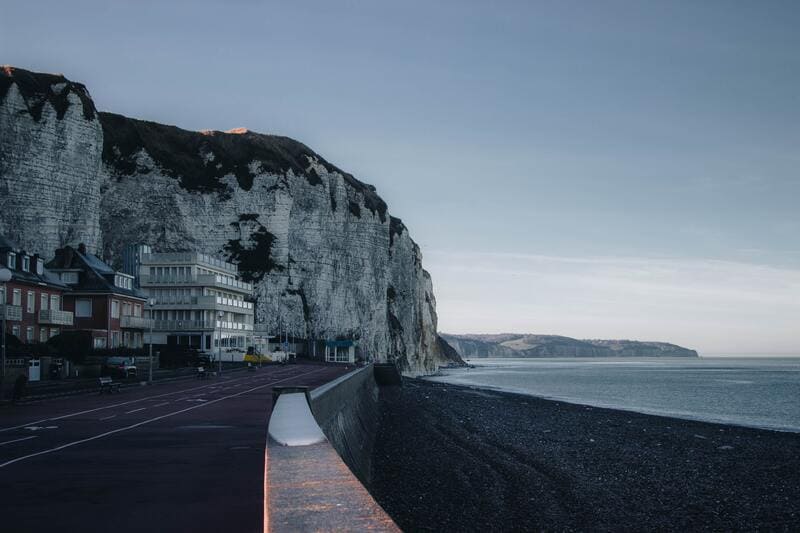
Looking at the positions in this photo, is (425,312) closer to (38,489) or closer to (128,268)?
(128,268)

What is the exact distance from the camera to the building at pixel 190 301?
99.2m

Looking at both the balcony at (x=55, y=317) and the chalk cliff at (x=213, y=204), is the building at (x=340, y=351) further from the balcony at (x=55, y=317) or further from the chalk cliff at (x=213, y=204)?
the balcony at (x=55, y=317)

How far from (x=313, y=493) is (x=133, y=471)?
855cm

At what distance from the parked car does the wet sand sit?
1820 centimetres

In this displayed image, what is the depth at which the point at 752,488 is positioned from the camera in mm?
24625

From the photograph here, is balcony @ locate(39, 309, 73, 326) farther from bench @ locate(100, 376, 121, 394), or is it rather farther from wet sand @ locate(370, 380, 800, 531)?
wet sand @ locate(370, 380, 800, 531)

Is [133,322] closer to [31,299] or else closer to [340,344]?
[31,299]

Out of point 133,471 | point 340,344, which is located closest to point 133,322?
point 340,344

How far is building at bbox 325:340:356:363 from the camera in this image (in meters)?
119

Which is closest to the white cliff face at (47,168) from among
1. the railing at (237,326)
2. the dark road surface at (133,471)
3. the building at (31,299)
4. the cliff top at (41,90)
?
the cliff top at (41,90)

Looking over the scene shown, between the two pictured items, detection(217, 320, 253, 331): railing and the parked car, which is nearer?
the parked car

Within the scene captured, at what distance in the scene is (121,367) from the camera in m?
49.0

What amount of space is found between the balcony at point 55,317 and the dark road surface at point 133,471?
128 ft

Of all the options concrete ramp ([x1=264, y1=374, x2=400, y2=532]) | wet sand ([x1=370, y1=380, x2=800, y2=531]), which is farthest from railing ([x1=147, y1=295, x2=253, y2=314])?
concrete ramp ([x1=264, y1=374, x2=400, y2=532])
